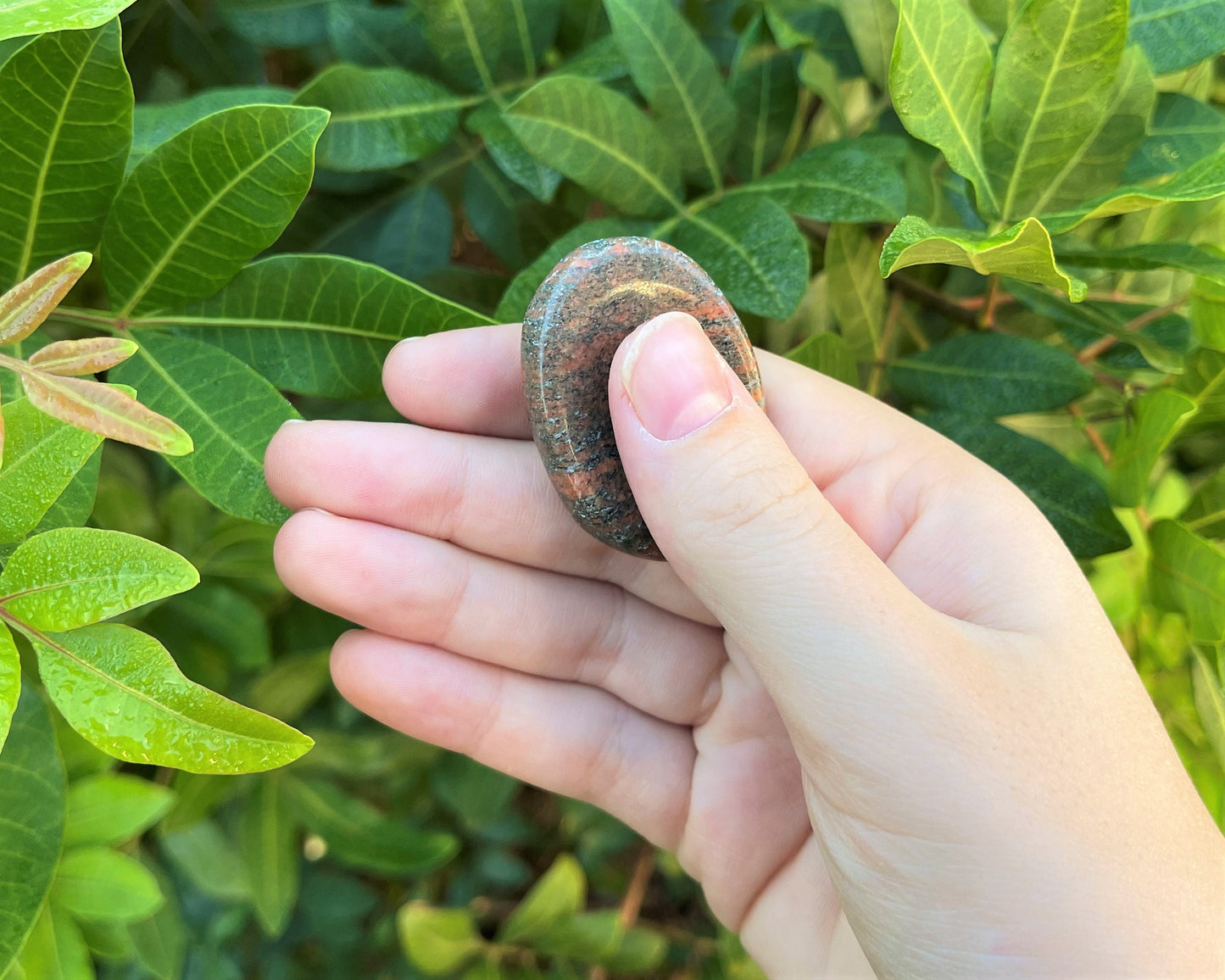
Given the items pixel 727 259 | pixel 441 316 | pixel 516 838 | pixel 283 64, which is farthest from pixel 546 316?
pixel 516 838

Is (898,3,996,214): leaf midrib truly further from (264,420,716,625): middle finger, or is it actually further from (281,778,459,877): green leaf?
(281,778,459,877): green leaf

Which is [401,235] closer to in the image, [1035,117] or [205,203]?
[205,203]

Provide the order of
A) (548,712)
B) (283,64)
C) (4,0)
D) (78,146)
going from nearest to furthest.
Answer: (4,0) → (78,146) → (548,712) → (283,64)

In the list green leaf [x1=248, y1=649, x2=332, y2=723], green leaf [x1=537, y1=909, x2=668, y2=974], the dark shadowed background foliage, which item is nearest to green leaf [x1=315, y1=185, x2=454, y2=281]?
the dark shadowed background foliage

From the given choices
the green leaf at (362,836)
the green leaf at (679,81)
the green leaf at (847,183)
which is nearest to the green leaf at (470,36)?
the green leaf at (679,81)

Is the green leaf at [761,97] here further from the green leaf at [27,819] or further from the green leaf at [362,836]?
the green leaf at [362,836]

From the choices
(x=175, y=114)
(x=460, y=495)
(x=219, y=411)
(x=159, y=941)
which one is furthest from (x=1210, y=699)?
(x=159, y=941)

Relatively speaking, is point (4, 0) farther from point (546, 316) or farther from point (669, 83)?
point (669, 83)
